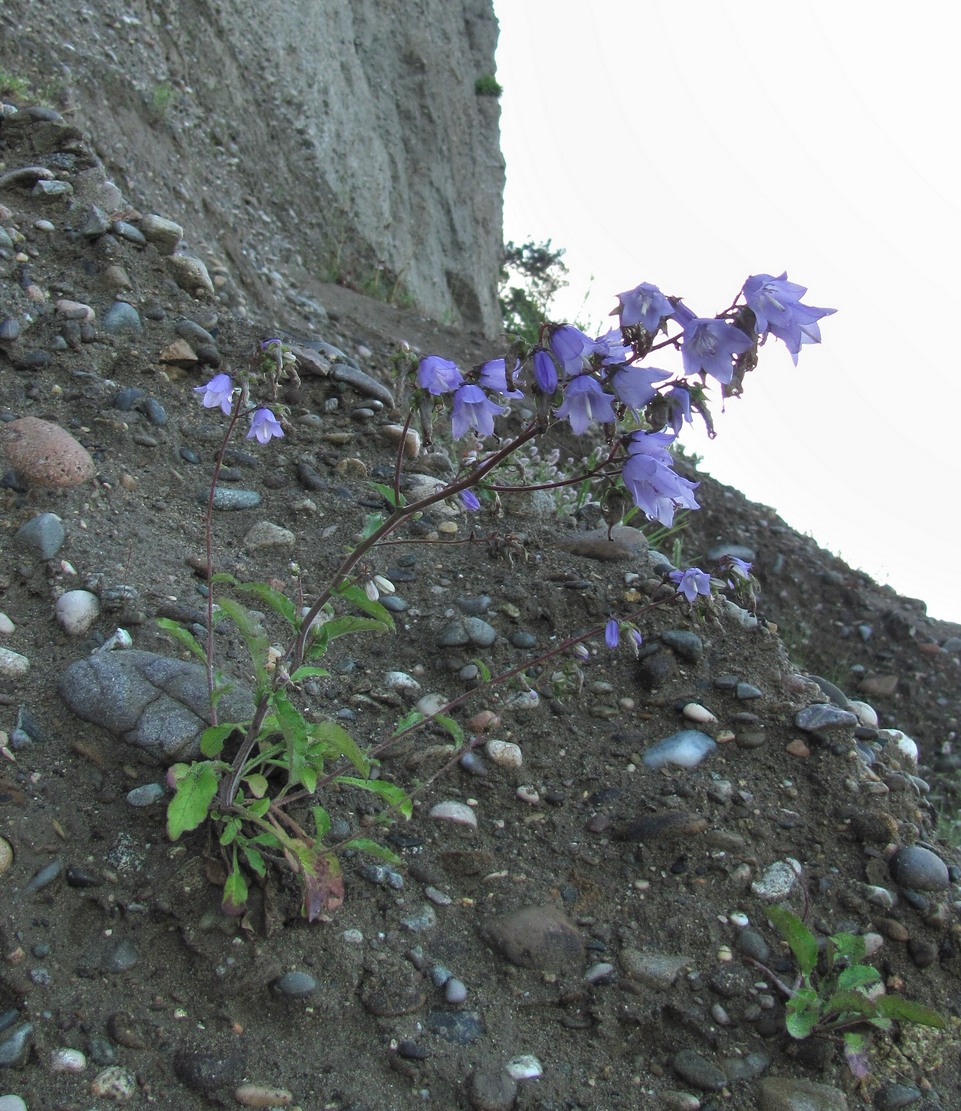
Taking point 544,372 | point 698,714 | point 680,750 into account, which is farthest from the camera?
point 698,714

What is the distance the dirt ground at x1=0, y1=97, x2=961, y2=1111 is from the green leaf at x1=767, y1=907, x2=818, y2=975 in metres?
0.11

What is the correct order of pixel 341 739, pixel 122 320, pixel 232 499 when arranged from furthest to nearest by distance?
1. pixel 122 320
2. pixel 232 499
3. pixel 341 739

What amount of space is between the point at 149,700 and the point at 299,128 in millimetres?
7690

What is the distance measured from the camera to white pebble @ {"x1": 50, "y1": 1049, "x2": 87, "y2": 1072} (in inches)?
86.9

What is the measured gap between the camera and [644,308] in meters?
2.02

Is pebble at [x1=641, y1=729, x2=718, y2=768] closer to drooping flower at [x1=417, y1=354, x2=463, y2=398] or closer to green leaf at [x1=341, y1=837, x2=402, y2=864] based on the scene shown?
green leaf at [x1=341, y1=837, x2=402, y2=864]

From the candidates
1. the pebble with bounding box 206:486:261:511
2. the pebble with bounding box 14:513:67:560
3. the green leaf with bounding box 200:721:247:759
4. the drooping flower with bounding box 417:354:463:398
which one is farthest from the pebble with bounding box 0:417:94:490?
the drooping flower with bounding box 417:354:463:398

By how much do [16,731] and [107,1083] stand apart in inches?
40.7

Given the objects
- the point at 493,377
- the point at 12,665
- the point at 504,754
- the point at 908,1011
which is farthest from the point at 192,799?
the point at 908,1011

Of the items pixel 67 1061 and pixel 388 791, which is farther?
pixel 388 791

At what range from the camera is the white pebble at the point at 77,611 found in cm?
312

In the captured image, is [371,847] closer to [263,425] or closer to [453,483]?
[453,483]

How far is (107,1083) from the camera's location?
86.7 inches

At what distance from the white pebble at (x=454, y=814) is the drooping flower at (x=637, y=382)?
1.56m
